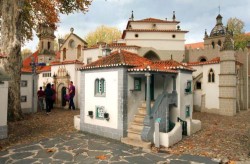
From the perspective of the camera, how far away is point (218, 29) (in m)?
34.4

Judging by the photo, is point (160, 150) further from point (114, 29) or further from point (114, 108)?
point (114, 29)

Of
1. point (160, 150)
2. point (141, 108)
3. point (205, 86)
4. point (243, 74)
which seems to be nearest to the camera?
point (160, 150)

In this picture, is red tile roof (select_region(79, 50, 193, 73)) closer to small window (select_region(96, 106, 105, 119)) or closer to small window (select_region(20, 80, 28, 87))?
small window (select_region(96, 106, 105, 119))

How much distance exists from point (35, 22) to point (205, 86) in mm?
19700

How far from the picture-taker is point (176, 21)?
1129 inches

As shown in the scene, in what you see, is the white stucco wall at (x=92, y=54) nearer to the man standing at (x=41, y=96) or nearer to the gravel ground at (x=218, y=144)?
the man standing at (x=41, y=96)

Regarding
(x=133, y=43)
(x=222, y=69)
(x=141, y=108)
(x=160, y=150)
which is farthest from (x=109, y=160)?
(x=133, y=43)

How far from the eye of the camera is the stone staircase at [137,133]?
988 cm

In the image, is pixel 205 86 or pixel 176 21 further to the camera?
pixel 176 21

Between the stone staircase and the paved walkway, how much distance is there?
0.35 meters

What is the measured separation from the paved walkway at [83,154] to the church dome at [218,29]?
30356 millimetres

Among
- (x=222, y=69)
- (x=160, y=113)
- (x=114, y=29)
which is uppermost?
(x=114, y=29)

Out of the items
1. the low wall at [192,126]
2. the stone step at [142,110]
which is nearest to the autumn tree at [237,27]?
the low wall at [192,126]

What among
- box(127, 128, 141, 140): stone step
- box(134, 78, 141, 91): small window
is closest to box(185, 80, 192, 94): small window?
box(134, 78, 141, 91): small window
